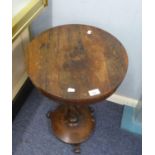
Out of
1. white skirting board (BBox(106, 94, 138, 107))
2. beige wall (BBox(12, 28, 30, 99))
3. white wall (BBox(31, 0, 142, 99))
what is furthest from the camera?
white skirting board (BBox(106, 94, 138, 107))

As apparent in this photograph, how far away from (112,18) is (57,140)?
2.68 ft

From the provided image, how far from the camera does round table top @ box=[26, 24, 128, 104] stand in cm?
91

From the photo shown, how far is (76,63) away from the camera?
3.42 ft

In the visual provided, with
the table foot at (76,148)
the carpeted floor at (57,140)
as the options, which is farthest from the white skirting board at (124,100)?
the table foot at (76,148)

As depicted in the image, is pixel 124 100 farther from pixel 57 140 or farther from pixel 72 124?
pixel 57 140

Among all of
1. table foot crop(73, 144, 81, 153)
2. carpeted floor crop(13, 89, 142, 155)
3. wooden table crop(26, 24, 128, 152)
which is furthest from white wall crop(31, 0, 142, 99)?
table foot crop(73, 144, 81, 153)

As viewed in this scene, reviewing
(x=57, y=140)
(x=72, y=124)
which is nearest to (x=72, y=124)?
(x=72, y=124)

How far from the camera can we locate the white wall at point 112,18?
117 cm

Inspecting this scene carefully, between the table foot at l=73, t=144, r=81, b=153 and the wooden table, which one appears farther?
the table foot at l=73, t=144, r=81, b=153

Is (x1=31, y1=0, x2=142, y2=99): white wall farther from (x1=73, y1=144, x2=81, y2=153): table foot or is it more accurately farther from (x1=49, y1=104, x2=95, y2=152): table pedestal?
(x1=73, y1=144, x2=81, y2=153): table foot

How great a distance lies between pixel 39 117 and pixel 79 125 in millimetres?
295
